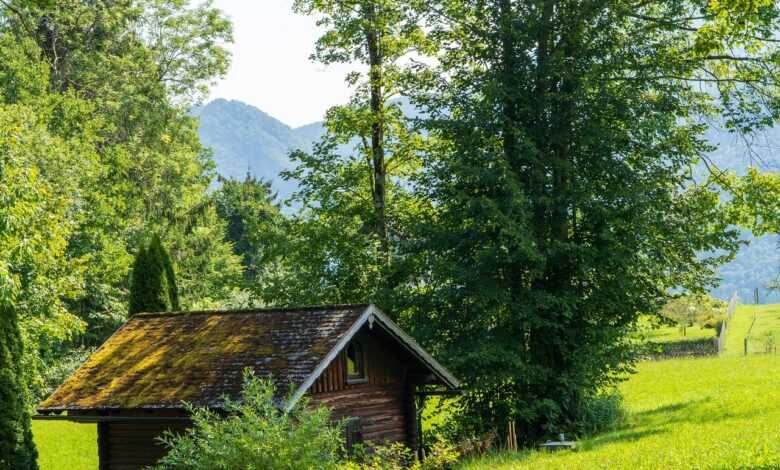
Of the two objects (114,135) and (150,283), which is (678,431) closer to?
(150,283)

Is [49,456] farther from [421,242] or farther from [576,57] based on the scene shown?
[576,57]

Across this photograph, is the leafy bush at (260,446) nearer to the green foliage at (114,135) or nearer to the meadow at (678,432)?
the meadow at (678,432)

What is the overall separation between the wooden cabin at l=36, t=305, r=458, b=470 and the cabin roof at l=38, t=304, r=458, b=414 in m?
0.03

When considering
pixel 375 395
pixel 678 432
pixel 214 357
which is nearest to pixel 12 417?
pixel 214 357

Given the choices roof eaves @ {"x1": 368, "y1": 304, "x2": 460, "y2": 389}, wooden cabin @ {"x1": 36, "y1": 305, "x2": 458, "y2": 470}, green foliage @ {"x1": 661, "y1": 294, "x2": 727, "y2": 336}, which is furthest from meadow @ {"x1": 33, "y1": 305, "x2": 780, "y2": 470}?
green foliage @ {"x1": 661, "y1": 294, "x2": 727, "y2": 336}

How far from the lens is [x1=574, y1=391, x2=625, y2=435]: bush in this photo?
29.7m

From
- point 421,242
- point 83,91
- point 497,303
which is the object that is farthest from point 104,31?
point 497,303

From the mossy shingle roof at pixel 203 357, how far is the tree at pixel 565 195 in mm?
6599

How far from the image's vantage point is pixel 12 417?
1023 inches

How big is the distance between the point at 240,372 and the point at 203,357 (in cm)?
190

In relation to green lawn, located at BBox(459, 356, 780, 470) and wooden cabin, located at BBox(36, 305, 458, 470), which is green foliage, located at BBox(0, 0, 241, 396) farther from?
green lawn, located at BBox(459, 356, 780, 470)

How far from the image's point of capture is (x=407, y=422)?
2541 centimetres

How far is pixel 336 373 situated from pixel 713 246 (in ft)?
45.0

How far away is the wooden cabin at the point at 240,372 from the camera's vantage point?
21.8 m
